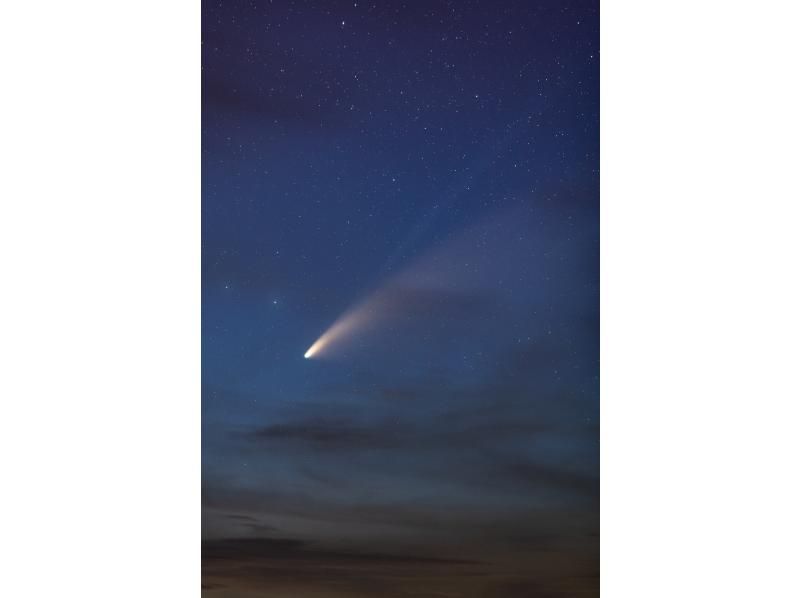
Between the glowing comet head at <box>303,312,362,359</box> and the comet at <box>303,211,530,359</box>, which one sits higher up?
the comet at <box>303,211,530,359</box>

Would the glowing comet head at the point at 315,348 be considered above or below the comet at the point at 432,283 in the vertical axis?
below

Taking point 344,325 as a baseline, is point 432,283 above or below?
above

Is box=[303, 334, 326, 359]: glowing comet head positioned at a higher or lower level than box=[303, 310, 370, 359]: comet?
lower

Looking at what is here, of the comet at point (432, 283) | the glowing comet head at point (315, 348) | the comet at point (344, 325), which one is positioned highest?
the comet at point (432, 283)

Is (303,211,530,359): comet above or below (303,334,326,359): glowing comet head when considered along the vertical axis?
above

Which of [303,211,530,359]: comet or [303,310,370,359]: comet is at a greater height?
[303,211,530,359]: comet

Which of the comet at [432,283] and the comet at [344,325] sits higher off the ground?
the comet at [432,283]

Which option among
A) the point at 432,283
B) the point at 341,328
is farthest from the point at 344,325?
the point at 432,283

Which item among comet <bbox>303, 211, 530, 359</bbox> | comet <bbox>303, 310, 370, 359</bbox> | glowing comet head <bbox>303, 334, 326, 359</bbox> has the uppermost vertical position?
comet <bbox>303, 211, 530, 359</bbox>

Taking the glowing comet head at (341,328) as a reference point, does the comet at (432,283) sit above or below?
above

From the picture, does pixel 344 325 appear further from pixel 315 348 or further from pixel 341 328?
pixel 315 348

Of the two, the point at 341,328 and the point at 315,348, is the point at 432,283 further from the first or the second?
the point at 315,348
